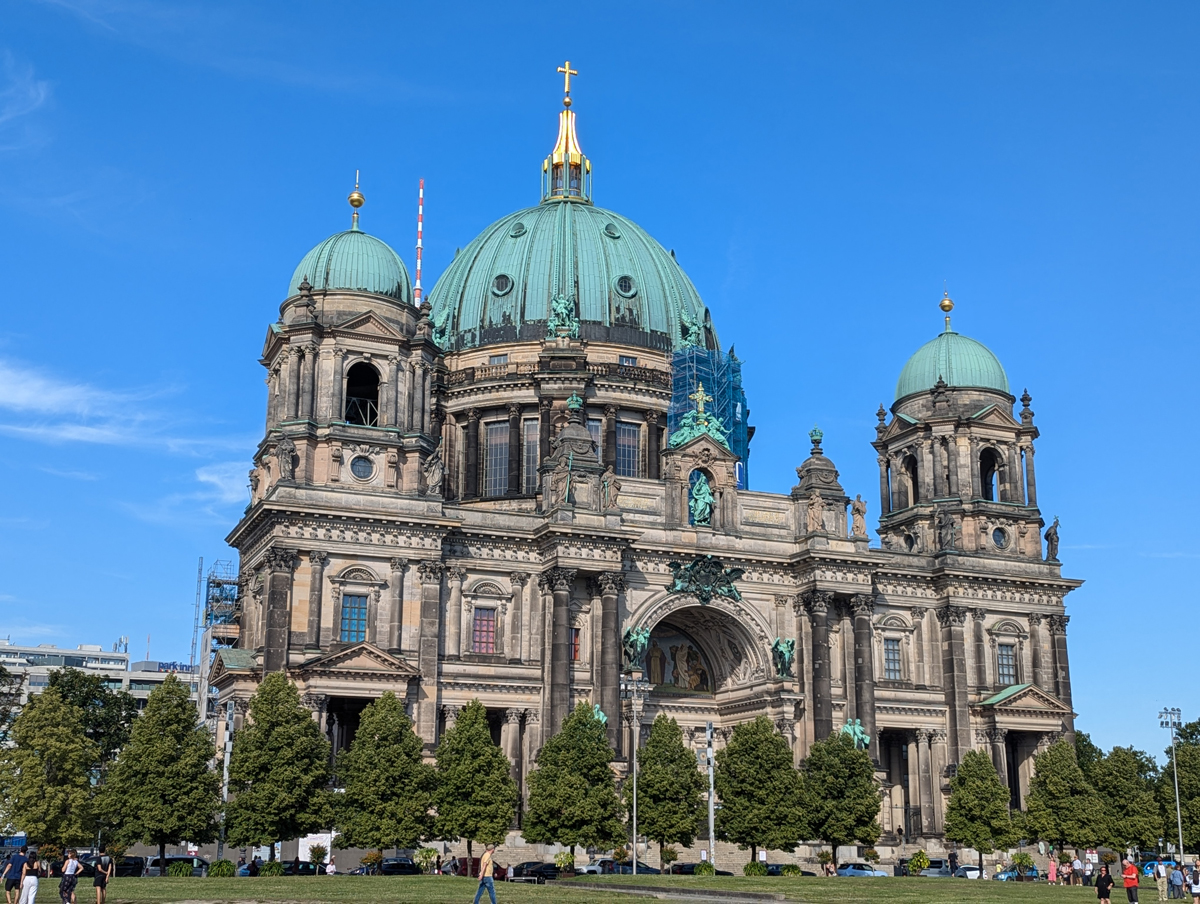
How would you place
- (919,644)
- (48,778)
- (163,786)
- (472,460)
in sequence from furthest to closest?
(472,460), (919,644), (48,778), (163,786)

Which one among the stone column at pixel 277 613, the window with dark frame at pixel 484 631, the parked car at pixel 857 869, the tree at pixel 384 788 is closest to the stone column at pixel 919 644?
the parked car at pixel 857 869

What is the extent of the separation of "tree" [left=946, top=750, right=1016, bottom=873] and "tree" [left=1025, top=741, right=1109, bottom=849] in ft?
5.99

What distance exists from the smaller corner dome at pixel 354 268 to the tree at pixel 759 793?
101ft

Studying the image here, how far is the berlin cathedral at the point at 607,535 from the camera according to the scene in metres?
75.1

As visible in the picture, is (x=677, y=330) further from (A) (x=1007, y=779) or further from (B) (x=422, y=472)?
(A) (x=1007, y=779)

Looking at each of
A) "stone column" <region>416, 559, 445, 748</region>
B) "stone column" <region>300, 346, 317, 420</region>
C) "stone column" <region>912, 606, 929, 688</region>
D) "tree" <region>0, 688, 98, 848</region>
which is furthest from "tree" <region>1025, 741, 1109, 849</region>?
"tree" <region>0, 688, 98, 848</region>

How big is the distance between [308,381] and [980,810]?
42.1 metres

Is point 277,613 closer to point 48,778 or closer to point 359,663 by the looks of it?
point 359,663

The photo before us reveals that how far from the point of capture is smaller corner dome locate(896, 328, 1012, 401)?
94875mm

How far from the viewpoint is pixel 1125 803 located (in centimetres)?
8338

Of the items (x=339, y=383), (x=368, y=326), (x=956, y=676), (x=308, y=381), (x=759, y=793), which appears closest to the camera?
(x=759, y=793)

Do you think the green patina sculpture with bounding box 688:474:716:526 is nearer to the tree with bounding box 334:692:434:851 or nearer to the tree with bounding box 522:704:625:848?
the tree with bounding box 522:704:625:848

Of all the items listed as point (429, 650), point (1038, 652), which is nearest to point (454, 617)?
point (429, 650)

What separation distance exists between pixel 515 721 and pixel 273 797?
55.7 feet
